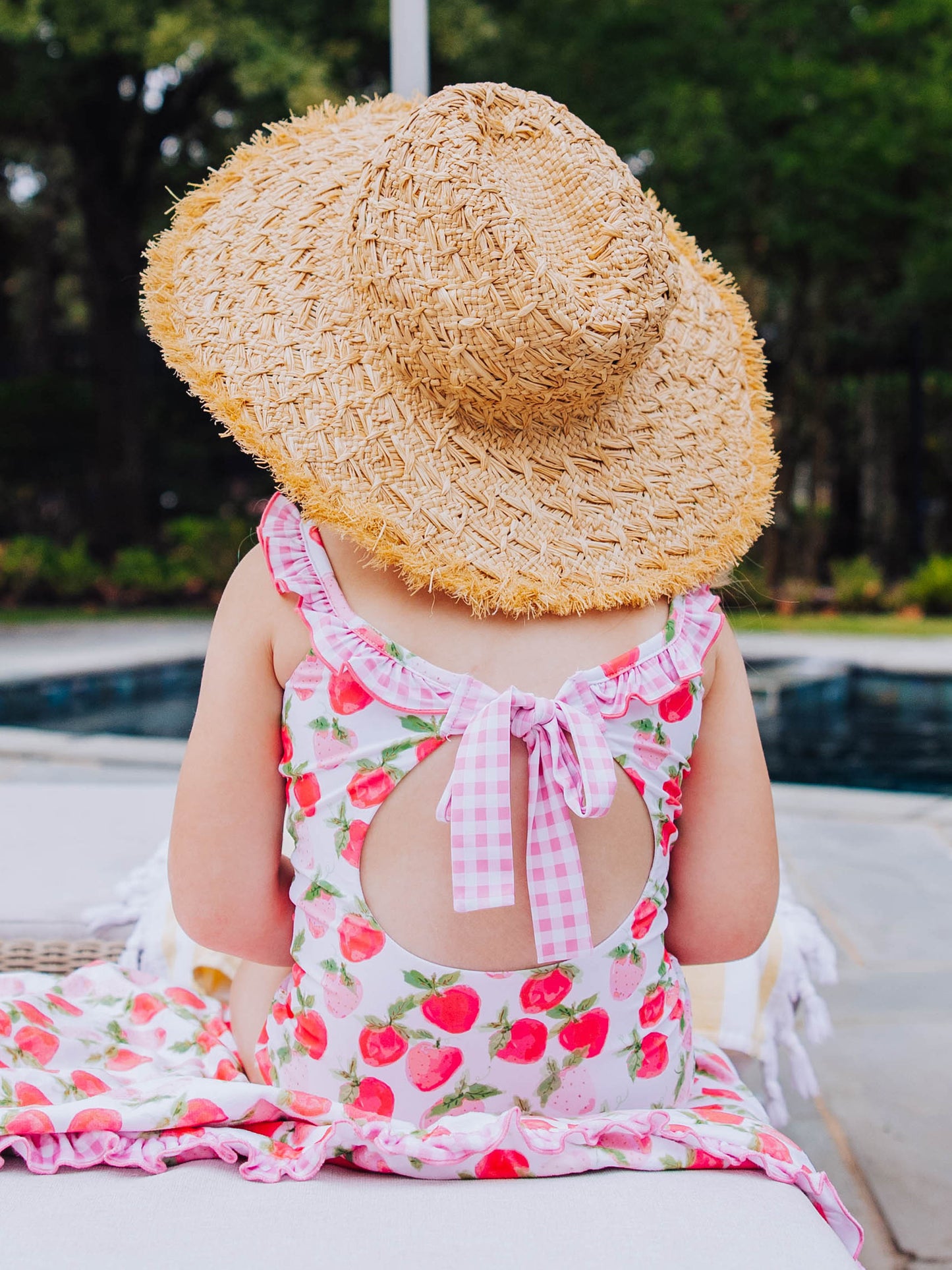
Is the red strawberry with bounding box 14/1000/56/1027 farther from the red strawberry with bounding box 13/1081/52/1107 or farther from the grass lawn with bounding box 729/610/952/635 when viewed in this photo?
the grass lawn with bounding box 729/610/952/635

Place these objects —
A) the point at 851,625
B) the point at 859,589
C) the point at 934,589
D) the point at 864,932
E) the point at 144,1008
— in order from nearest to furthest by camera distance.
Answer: the point at 144,1008 → the point at 864,932 → the point at 851,625 → the point at 934,589 → the point at 859,589

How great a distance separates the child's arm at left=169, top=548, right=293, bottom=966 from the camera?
1.27 meters

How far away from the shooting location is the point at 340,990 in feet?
4.16

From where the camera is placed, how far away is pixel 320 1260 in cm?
105

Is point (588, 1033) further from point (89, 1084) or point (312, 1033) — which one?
point (89, 1084)

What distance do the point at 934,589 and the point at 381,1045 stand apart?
12.6 meters

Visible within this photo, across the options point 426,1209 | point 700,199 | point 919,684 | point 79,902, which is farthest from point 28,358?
point 426,1209

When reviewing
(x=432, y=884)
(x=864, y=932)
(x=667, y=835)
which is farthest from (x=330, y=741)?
(x=864, y=932)

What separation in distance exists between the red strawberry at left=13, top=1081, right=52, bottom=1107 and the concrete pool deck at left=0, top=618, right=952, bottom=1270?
3.06 ft

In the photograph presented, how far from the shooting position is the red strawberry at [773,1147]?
123cm

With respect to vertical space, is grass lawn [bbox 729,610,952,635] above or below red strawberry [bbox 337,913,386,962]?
below

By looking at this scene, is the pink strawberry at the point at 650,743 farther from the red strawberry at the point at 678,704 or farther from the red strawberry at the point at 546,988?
the red strawberry at the point at 546,988

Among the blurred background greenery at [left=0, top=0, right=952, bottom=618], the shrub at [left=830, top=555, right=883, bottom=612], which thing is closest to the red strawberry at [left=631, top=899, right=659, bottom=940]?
the blurred background greenery at [left=0, top=0, right=952, bottom=618]

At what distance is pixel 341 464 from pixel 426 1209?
0.77m
